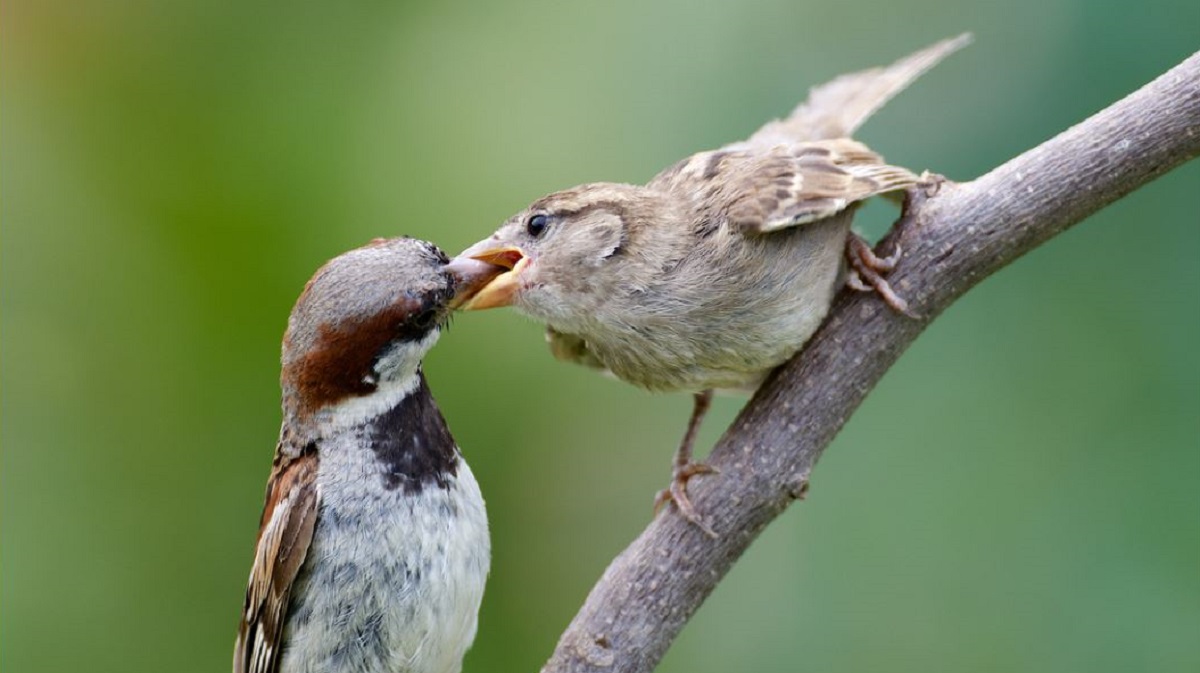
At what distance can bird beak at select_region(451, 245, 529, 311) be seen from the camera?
2.84 meters

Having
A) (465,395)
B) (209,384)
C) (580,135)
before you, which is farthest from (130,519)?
(580,135)

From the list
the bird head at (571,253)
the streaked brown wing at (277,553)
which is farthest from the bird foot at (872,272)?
the streaked brown wing at (277,553)

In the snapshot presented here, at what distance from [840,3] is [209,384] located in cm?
237

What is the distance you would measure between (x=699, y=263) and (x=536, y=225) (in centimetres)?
42

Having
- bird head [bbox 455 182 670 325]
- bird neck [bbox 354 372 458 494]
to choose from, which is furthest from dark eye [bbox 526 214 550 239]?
bird neck [bbox 354 372 458 494]

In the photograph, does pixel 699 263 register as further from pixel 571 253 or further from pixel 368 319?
pixel 368 319

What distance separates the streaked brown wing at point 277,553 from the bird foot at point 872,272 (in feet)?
4.21

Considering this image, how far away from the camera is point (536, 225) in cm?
298

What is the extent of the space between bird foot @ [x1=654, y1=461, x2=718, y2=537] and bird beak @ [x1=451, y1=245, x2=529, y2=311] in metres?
0.54

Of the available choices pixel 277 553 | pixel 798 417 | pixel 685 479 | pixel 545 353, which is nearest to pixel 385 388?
pixel 277 553

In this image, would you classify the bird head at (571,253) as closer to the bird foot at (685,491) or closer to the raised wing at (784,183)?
the raised wing at (784,183)

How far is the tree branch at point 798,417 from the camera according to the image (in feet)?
8.80

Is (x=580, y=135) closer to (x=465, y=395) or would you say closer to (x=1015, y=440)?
(x=465, y=395)

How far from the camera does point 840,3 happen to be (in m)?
4.24
